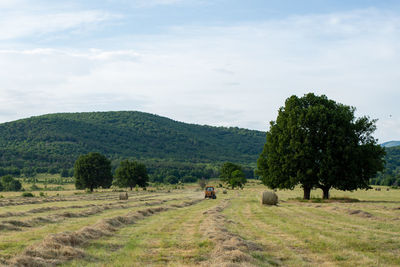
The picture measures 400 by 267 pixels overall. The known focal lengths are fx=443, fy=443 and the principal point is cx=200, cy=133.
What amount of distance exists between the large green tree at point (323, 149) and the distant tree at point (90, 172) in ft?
183

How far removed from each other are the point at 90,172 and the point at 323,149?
61.8m

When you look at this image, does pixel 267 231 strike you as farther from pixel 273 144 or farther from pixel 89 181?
pixel 89 181

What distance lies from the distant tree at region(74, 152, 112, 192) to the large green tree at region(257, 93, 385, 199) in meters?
55.6

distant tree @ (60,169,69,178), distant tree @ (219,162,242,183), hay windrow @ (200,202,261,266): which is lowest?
distant tree @ (60,169,69,178)

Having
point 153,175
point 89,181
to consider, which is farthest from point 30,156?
point 89,181

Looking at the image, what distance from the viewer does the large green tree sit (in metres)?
46.1

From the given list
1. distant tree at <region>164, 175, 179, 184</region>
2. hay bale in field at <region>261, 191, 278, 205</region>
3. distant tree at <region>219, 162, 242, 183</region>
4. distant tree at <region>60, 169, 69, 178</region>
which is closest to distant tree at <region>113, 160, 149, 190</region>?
distant tree at <region>219, 162, 242, 183</region>

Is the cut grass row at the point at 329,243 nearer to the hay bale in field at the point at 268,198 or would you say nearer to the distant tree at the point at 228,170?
the hay bale in field at the point at 268,198

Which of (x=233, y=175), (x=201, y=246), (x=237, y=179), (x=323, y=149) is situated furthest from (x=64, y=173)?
→ (x=201, y=246)

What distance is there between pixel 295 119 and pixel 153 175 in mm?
120226

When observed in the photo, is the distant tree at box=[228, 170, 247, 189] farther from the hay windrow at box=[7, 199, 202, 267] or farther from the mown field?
the hay windrow at box=[7, 199, 202, 267]

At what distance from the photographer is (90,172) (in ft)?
316

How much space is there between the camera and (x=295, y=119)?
4809 centimetres

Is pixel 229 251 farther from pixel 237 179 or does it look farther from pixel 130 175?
pixel 237 179
